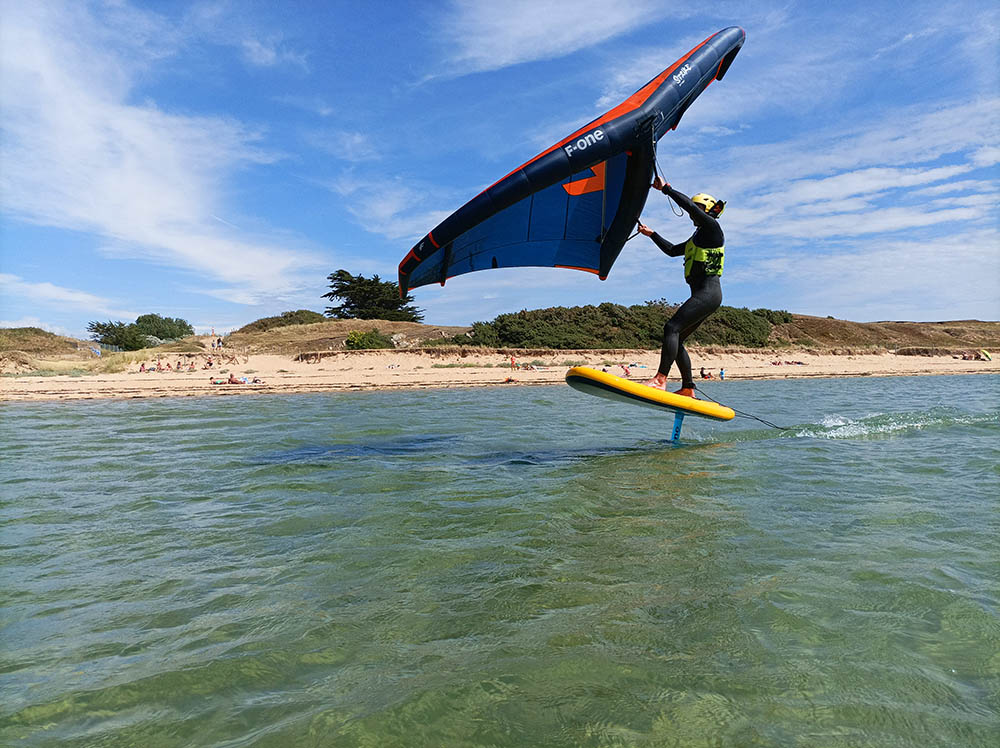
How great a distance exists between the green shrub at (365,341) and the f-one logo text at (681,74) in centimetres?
2652

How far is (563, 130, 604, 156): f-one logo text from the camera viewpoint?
6.41 metres

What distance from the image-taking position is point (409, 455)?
30.3 feet

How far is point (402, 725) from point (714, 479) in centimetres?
552

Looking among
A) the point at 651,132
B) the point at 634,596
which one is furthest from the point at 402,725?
the point at 651,132

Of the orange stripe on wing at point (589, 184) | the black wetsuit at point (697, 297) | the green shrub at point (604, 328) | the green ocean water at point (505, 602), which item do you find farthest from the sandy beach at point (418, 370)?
the black wetsuit at point (697, 297)

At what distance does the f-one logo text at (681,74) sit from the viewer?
7.46m

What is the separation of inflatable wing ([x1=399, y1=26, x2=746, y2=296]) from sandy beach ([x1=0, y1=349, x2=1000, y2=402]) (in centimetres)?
1477

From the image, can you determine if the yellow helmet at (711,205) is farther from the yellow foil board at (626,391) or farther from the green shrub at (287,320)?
the green shrub at (287,320)

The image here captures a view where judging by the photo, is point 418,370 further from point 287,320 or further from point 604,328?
point 287,320

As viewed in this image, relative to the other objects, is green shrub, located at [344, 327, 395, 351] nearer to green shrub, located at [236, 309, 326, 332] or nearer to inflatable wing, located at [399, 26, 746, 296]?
green shrub, located at [236, 309, 326, 332]

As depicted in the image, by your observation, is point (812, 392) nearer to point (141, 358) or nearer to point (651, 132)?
point (651, 132)

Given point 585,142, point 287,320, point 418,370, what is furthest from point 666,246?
point 287,320

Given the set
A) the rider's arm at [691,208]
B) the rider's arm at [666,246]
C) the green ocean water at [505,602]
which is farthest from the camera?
the rider's arm at [666,246]

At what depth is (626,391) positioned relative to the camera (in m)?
7.82
